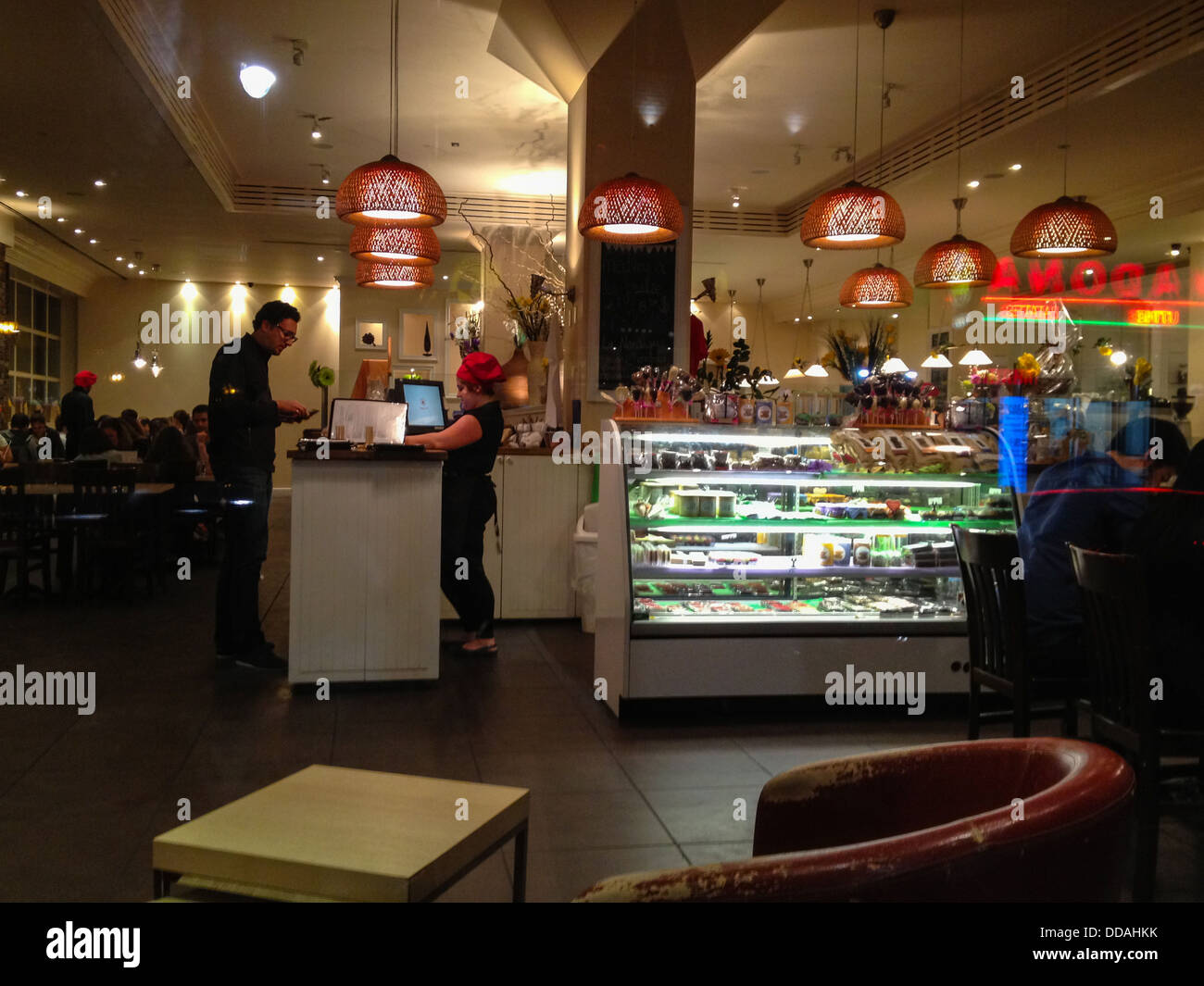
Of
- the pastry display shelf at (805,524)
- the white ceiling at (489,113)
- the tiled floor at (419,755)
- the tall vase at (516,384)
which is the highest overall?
the white ceiling at (489,113)

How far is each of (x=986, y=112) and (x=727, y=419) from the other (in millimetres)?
5253

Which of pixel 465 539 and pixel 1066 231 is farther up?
pixel 1066 231

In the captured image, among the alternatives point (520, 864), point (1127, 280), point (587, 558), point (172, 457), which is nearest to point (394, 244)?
point (587, 558)

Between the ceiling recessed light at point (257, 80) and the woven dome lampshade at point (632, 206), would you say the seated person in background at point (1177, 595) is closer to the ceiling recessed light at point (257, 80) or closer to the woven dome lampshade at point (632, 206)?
the woven dome lampshade at point (632, 206)

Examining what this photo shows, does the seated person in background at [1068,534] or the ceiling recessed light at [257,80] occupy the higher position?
the ceiling recessed light at [257,80]

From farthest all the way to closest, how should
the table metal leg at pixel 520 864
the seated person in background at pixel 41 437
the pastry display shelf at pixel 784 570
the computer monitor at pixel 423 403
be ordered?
the seated person in background at pixel 41 437 < the computer monitor at pixel 423 403 < the pastry display shelf at pixel 784 570 < the table metal leg at pixel 520 864

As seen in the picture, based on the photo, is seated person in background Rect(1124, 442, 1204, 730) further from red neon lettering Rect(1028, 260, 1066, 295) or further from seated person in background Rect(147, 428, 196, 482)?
red neon lettering Rect(1028, 260, 1066, 295)

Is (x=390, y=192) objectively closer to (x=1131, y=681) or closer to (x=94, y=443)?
(x=1131, y=681)

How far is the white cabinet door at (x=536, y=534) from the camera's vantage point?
7.01 meters

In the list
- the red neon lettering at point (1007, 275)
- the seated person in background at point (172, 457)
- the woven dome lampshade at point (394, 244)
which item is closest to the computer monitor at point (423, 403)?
the woven dome lampshade at point (394, 244)

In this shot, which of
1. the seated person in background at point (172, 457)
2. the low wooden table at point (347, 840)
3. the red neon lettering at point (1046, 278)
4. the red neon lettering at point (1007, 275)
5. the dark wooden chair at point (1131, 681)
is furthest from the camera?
the red neon lettering at point (1007, 275)

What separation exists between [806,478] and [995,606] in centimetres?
149

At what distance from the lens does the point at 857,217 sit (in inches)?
239

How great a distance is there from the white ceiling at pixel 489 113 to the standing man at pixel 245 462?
2714mm
